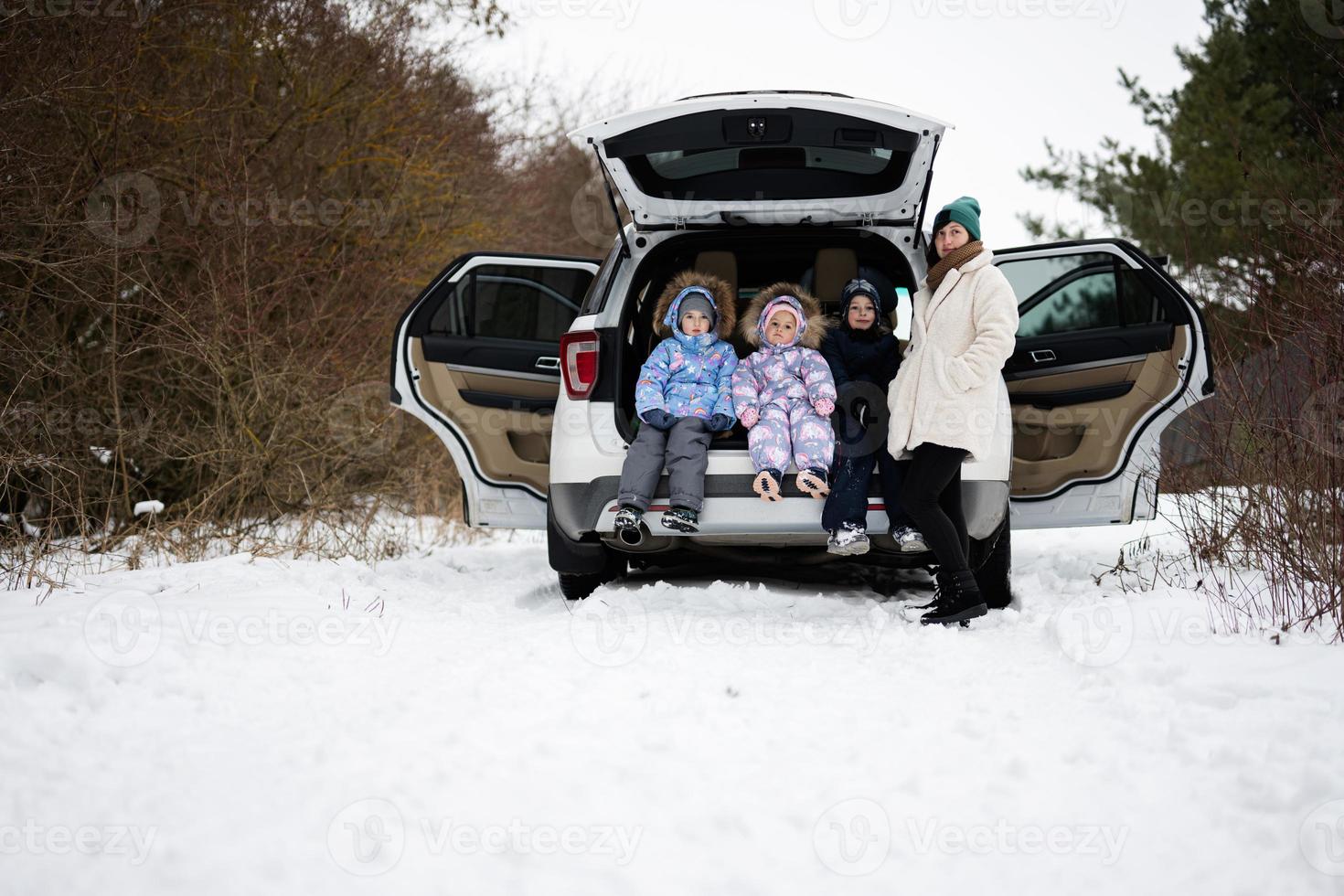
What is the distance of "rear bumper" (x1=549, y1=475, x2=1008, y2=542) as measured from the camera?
4.27 metres

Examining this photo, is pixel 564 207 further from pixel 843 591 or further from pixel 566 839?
pixel 566 839

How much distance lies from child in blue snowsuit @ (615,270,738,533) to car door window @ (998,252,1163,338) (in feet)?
4.64

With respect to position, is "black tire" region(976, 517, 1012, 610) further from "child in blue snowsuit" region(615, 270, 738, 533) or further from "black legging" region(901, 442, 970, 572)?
"child in blue snowsuit" region(615, 270, 738, 533)

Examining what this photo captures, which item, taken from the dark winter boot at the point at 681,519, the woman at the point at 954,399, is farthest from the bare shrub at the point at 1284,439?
the dark winter boot at the point at 681,519

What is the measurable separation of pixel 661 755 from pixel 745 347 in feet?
10.3

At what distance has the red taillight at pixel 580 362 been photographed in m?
4.54

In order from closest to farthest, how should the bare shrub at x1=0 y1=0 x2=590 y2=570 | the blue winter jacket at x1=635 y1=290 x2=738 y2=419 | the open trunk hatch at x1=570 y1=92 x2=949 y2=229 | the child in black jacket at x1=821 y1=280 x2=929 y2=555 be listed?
the open trunk hatch at x1=570 y1=92 x2=949 y2=229 < the child in black jacket at x1=821 y1=280 x2=929 y2=555 < the blue winter jacket at x1=635 y1=290 x2=738 y2=419 < the bare shrub at x1=0 y1=0 x2=590 y2=570

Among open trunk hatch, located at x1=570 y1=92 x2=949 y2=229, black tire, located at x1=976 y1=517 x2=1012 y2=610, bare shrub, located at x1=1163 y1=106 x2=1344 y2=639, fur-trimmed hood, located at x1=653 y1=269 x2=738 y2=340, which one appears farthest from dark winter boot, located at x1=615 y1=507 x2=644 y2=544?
bare shrub, located at x1=1163 y1=106 x2=1344 y2=639

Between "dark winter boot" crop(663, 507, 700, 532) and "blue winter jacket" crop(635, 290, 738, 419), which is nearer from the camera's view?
"dark winter boot" crop(663, 507, 700, 532)

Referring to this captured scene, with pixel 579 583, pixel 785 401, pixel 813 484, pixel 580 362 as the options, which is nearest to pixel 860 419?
pixel 785 401

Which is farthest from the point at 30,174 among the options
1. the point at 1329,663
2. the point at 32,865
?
the point at 1329,663

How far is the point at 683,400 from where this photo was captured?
4527 millimetres

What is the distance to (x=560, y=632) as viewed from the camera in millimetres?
4016

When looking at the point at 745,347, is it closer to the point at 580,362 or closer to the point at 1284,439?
the point at 580,362
